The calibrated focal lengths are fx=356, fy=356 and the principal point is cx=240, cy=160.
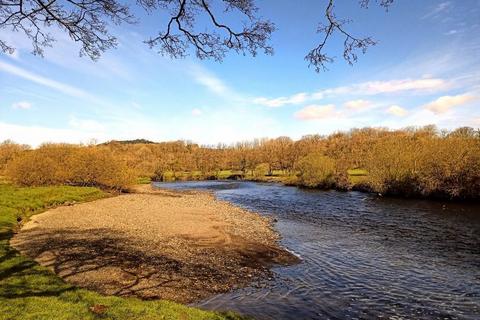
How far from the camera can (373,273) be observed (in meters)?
16.4

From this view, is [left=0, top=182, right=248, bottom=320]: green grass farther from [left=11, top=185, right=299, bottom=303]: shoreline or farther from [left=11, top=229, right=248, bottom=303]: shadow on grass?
[left=11, top=185, right=299, bottom=303]: shoreline

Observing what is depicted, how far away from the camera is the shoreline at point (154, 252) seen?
14.0 metres

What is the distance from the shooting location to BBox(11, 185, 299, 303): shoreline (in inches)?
552

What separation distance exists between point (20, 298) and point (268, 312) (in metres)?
7.46

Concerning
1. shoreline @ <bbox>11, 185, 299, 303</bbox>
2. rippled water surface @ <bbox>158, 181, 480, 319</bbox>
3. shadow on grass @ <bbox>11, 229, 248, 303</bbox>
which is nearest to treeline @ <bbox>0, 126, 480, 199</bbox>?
rippled water surface @ <bbox>158, 181, 480, 319</bbox>

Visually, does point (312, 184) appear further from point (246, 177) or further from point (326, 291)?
point (326, 291)

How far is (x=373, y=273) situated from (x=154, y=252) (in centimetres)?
1080

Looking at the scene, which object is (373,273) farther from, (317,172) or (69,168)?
(69,168)

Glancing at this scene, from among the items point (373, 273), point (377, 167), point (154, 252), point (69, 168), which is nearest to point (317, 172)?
point (377, 167)

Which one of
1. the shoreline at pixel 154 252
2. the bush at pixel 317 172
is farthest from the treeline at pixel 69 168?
the bush at pixel 317 172

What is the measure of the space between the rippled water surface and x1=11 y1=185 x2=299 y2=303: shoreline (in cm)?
136

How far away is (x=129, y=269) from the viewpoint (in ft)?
51.1

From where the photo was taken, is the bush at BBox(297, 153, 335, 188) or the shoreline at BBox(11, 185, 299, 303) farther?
the bush at BBox(297, 153, 335, 188)

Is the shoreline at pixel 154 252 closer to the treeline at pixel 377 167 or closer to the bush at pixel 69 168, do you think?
the treeline at pixel 377 167
